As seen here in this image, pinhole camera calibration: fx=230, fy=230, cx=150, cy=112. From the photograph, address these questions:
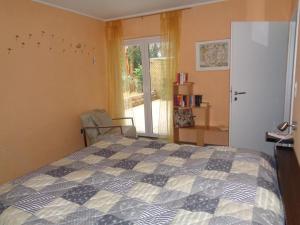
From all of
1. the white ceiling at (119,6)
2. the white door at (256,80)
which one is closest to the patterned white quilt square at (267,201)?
the white door at (256,80)

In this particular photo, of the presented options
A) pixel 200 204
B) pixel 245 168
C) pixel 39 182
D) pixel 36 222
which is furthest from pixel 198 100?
pixel 36 222

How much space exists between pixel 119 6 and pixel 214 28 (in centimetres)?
153

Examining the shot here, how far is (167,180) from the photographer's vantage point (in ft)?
5.21

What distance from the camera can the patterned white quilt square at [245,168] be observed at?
5.26 ft

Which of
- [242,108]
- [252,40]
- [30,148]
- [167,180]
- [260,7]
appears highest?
[260,7]

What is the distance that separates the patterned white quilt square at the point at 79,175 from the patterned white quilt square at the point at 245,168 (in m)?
1.05

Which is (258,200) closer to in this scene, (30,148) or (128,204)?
(128,204)

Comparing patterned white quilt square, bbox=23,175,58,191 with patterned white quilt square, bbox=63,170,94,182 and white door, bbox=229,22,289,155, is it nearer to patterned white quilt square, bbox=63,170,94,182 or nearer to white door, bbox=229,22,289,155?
patterned white quilt square, bbox=63,170,94,182

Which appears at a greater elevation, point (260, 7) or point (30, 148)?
point (260, 7)

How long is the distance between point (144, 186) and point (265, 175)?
833 millimetres

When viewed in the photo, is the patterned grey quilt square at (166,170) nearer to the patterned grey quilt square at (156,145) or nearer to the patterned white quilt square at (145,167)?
the patterned white quilt square at (145,167)

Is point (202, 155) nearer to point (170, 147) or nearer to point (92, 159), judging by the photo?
point (170, 147)

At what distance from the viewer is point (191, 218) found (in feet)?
3.84

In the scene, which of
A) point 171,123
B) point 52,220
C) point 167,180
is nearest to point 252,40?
point 171,123
